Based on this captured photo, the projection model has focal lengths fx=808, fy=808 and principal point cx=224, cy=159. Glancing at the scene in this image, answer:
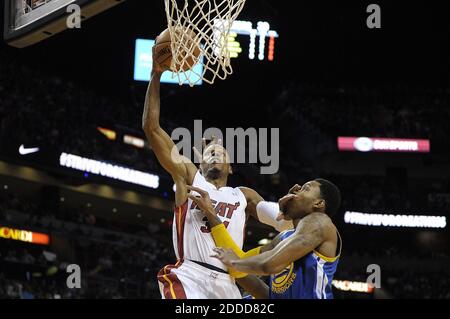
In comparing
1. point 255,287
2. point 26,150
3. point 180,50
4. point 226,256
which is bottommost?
point 255,287

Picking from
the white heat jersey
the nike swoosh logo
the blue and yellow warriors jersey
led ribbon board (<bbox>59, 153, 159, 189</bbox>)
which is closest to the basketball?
the white heat jersey

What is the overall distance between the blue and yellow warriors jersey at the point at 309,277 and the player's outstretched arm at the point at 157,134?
3.92 feet

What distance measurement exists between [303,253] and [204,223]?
113cm

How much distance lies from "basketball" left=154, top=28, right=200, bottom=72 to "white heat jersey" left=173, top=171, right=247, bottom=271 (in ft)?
2.69

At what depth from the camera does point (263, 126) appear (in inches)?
1075

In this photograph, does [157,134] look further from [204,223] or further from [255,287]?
[255,287]

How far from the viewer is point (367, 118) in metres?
25.8

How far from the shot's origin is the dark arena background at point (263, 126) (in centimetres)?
2033

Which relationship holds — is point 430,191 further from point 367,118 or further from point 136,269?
point 136,269

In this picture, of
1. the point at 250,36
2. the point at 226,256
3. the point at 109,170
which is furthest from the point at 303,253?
the point at 109,170

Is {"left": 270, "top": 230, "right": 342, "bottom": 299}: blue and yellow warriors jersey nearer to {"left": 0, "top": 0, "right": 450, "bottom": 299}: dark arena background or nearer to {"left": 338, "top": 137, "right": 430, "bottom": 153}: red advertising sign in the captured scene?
{"left": 0, "top": 0, "right": 450, "bottom": 299}: dark arena background

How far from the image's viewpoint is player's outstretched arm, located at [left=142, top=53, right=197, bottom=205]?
5656 mm

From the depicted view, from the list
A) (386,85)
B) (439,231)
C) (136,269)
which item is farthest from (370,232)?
(136,269)

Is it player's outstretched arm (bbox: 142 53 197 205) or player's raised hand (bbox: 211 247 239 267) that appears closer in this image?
player's raised hand (bbox: 211 247 239 267)
